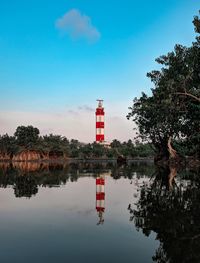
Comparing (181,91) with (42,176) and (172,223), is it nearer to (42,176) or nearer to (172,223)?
(42,176)

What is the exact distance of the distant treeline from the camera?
10700cm

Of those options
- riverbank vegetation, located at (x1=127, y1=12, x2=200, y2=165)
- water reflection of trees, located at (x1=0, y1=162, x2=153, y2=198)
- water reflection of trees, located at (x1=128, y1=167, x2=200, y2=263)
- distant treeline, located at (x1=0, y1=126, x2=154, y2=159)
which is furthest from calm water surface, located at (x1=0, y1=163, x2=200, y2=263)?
distant treeline, located at (x1=0, y1=126, x2=154, y2=159)

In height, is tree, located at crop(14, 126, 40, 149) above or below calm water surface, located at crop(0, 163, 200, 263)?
above

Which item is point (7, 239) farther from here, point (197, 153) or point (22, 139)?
point (22, 139)

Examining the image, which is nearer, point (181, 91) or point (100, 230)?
point (100, 230)

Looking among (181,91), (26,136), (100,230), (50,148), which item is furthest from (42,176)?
(50,148)

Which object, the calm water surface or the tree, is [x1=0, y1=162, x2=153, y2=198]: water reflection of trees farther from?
the tree

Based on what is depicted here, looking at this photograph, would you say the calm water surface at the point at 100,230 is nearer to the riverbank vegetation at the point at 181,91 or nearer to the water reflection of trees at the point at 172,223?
the water reflection of trees at the point at 172,223

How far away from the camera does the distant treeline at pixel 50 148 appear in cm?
10700

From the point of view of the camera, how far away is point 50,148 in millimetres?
113812

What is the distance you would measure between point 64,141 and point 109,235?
114545 millimetres

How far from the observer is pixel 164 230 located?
30.5 feet

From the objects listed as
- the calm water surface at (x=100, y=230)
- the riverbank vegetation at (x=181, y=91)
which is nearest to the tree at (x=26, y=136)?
the riverbank vegetation at (x=181, y=91)

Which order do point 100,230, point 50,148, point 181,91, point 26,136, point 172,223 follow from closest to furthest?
point 100,230 → point 172,223 → point 181,91 → point 26,136 → point 50,148
